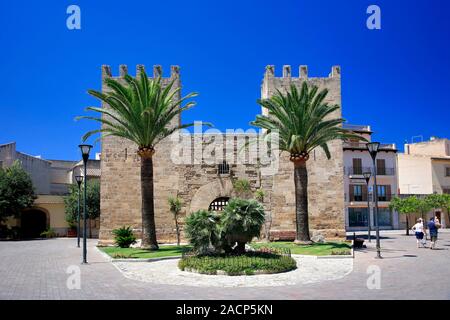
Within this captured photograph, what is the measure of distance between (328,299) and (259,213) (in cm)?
569

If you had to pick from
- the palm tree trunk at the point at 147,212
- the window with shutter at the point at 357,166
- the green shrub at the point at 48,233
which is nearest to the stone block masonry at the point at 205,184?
the palm tree trunk at the point at 147,212

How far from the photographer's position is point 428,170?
46938mm

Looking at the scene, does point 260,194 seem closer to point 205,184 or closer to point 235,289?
point 205,184

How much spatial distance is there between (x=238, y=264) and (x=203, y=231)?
7.23 ft

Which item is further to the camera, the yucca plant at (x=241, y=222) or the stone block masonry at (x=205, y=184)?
the stone block masonry at (x=205, y=184)

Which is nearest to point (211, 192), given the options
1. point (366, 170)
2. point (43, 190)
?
point (366, 170)

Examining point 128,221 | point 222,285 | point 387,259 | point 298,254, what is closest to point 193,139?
point 128,221

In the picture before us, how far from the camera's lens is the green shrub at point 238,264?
1202 centimetres

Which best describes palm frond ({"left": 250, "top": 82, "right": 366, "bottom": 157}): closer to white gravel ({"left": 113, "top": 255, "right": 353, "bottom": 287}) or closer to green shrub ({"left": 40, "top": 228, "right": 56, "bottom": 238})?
white gravel ({"left": 113, "top": 255, "right": 353, "bottom": 287})

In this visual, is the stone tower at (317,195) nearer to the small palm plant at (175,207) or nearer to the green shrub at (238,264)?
the small palm plant at (175,207)

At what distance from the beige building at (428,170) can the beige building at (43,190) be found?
35.1 m

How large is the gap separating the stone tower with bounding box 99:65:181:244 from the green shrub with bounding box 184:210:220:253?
34.3 ft
